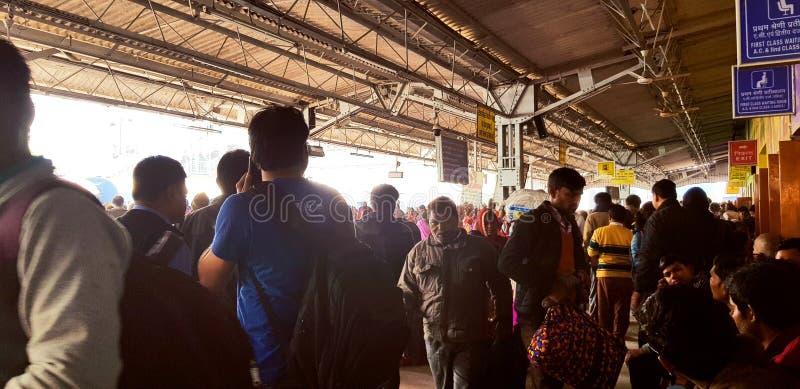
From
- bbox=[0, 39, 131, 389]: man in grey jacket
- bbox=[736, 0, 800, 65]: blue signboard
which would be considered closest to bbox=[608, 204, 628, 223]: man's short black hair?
bbox=[736, 0, 800, 65]: blue signboard

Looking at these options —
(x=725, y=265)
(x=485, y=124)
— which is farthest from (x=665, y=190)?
(x=485, y=124)

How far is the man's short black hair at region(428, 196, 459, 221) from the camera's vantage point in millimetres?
3434

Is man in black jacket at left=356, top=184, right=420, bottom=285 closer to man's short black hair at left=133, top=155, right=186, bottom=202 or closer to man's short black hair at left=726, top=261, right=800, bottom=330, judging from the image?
man's short black hair at left=133, top=155, right=186, bottom=202

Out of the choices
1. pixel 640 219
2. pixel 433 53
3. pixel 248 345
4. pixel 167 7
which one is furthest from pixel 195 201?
pixel 433 53

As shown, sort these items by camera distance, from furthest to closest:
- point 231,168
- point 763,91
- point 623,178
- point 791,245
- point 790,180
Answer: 1. point 623,178
2. point 763,91
3. point 790,180
4. point 791,245
5. point 231,168

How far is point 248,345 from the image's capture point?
0.99 metres

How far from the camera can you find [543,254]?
10.5 feet

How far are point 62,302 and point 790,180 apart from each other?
778 cm

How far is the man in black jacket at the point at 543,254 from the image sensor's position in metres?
3.16

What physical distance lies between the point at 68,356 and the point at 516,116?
12.4 metres

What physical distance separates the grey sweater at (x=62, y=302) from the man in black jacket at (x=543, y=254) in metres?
2.61

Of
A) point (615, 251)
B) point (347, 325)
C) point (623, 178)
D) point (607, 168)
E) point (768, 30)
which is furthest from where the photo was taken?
point (623, 178)

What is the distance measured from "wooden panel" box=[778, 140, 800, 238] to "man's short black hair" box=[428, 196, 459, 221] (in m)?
5.15

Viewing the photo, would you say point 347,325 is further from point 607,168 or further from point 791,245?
point 607,168
